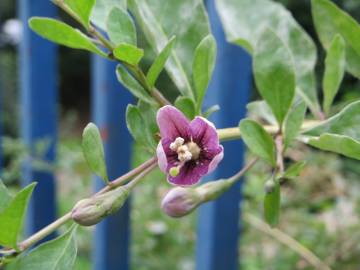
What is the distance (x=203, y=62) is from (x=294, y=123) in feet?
0.17

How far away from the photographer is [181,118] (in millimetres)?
202

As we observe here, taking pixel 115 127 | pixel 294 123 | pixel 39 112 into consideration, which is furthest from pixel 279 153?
pixel 39 112

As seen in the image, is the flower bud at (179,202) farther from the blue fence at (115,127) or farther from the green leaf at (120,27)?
the blue fence at (115,127)

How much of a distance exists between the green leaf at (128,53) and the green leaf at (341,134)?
75 millimetres

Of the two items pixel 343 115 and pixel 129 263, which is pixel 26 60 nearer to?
pixel 129 263

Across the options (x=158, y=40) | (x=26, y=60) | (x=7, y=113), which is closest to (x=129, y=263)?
(x=26, y=60)

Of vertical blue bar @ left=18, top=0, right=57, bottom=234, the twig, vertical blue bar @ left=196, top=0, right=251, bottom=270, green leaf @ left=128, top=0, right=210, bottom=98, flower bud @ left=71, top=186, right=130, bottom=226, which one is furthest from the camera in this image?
vertical blue bar @ left=18, top=0, right=57, bottom=234

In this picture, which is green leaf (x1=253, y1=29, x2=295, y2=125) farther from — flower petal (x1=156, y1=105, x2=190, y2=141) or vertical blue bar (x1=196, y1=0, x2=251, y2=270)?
vertical blue bar (x1=196, y1=0, x2=251, y2=270)

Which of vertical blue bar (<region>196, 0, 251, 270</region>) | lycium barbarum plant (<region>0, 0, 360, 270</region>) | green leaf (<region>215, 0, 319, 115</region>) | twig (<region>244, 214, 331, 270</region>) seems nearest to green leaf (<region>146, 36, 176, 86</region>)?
lycium barbarum plant (<region>0, 0, 360, 270</region>)

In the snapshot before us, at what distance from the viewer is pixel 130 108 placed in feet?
0.71

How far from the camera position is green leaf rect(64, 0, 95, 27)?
9.0 inches

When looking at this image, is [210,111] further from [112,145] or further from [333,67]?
[112,145]

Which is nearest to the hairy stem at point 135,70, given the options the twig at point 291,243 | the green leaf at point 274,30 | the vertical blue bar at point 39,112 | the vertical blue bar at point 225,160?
the green leaf at point 274,30

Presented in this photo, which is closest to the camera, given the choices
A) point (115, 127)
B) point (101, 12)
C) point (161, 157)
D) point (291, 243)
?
point (161, 157)
